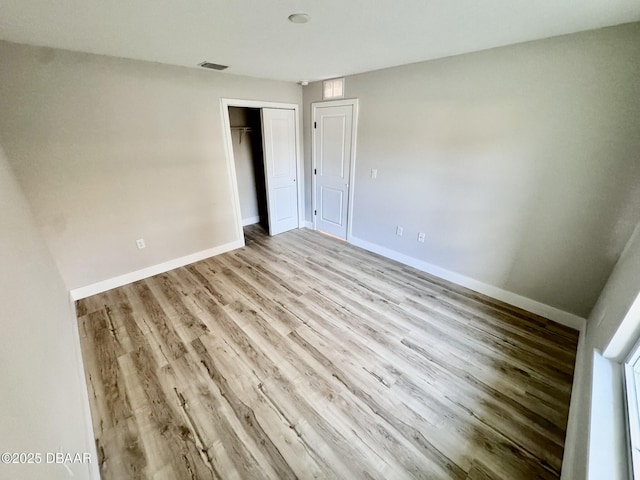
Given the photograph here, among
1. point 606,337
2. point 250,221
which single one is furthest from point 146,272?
point 606,337

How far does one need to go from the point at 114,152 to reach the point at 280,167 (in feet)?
6.92

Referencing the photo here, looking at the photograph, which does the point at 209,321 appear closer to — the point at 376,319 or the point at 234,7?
the point at 376,319

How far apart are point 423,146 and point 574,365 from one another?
7.72 feet

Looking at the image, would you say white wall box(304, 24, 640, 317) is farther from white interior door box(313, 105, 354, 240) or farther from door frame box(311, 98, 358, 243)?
white interior door box(313, 105, 354, 240)

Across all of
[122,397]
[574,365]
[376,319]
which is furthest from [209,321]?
[574,365]

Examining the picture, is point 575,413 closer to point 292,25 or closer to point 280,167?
point 292,25

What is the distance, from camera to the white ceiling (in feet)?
4.87

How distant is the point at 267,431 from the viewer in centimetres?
155

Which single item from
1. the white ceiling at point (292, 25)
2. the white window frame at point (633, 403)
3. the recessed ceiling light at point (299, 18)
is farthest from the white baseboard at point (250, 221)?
the white window frame at point (633, 403)

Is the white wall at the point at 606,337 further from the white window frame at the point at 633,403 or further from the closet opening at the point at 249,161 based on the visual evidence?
the closet opening at the point at 249,161

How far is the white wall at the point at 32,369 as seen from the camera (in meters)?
0.77

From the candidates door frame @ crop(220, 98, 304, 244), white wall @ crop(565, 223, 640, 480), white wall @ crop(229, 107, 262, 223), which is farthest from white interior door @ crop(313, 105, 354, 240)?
white wall @ crop(565, 223, 640, 480)

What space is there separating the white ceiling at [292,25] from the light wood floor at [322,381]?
2.28m

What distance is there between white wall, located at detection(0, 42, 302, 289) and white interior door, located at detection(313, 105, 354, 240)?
2.97ft
